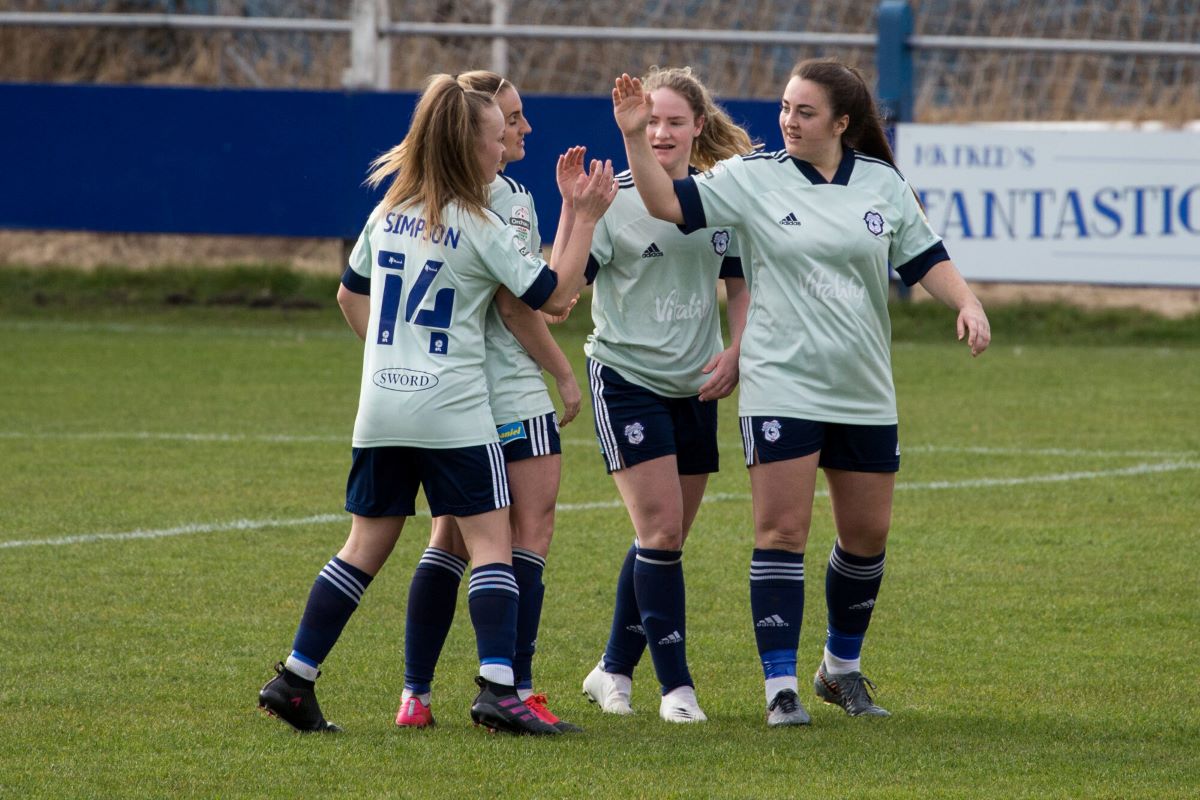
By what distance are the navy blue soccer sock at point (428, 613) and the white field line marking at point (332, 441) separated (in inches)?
192

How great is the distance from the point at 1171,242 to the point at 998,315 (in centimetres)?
182

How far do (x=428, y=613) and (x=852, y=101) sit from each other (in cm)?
178

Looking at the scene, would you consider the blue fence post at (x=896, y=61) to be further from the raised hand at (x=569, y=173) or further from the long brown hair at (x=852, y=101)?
the raised hand at (x=569, y=173)

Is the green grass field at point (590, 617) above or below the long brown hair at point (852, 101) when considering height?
below

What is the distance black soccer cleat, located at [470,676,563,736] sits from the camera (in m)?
4.44

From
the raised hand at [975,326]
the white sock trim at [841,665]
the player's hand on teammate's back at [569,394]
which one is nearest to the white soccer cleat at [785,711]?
the white sock trim at [841,665]

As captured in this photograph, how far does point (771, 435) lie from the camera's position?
4.68 m

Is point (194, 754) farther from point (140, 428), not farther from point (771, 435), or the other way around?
point (140, 428)

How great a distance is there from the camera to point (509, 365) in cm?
469

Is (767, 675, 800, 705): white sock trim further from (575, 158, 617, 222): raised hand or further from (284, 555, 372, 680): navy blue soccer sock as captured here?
(575, 158, 617, 222): raised hand

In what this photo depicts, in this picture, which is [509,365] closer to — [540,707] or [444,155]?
[444,155]

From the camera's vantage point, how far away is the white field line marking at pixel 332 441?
9305mm

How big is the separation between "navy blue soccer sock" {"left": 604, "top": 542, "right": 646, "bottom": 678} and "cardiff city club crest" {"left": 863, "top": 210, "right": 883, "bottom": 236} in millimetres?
1115

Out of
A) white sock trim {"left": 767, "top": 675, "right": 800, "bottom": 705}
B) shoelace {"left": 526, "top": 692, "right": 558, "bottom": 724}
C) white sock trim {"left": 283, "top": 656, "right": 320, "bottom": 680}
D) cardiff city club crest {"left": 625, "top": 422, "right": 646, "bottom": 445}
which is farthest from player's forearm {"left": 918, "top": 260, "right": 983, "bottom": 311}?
white sock trim {"left": 283, "top": 656, "right": 320, "bottom": 680}
